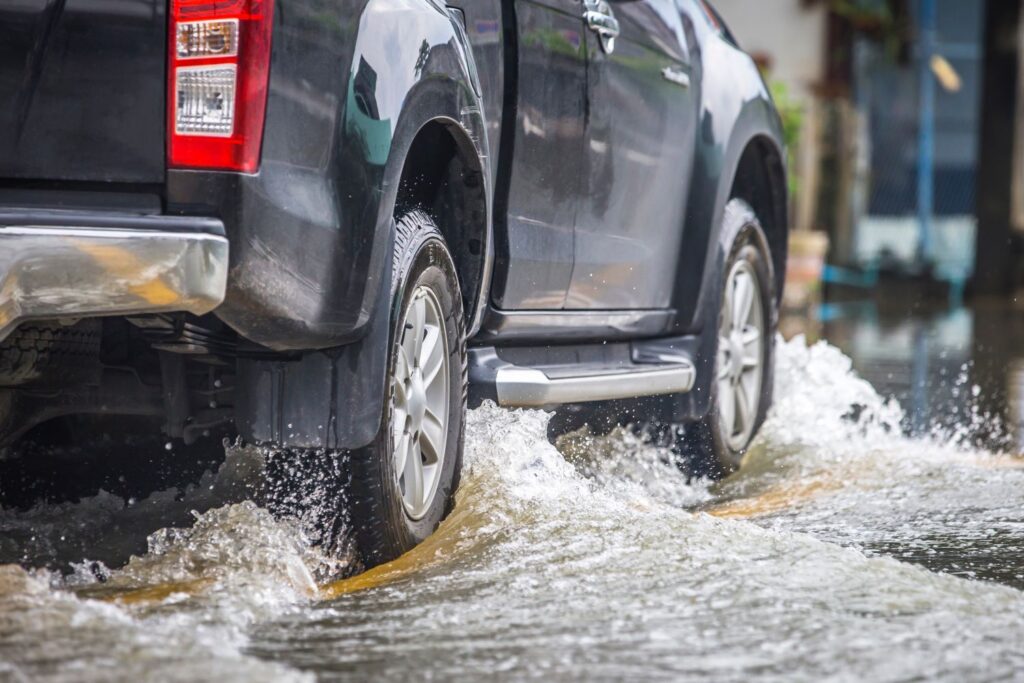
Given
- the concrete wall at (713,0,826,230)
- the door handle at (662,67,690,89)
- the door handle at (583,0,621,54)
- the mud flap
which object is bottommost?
the mud flap

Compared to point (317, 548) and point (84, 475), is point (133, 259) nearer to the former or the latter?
point (317, 548)

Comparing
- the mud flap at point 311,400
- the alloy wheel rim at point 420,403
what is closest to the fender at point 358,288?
the mud flap at point 311,400

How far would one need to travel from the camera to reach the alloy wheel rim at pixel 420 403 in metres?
3.60

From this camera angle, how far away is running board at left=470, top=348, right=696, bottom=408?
4.16 m

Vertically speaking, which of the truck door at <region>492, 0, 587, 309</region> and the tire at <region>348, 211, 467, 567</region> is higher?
the truck door at <region>492, 0, 587, 309</region>

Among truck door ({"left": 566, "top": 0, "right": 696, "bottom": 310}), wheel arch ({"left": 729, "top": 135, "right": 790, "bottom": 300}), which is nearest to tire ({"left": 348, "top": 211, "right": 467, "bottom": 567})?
truck door ({"left": 566, "top": 0, "right": 696, "bottom": 310})

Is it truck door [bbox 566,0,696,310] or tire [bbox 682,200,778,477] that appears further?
tire [bbox 682,200,778,477]

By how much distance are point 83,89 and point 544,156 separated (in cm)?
151

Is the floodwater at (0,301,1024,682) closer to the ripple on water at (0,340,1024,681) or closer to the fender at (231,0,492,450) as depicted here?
the ripple on water at (0,340,1024,681)

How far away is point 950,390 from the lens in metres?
7.70

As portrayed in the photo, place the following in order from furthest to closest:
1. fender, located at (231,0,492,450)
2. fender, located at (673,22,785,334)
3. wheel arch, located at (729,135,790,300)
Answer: wheel arch, located at (729,135,790,300) → fender, located at (673,22,785,334) → fender, located at (231,0,492,450)

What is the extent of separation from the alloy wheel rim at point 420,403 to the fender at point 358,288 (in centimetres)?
18

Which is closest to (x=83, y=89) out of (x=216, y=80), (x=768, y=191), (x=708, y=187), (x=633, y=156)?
(x=216, y=80)

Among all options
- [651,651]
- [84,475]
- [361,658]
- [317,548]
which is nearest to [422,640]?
[361,658]
